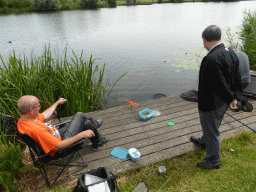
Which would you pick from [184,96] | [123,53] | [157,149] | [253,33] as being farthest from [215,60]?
[123,53]

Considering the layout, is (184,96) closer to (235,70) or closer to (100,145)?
(235,70)

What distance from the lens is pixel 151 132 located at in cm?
297

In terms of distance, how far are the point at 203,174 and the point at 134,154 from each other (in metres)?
0.96

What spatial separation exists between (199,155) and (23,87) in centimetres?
364

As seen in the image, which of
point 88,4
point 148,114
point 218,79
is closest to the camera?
point 218,79

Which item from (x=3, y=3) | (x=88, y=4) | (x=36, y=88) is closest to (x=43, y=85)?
(x=36, y=88)

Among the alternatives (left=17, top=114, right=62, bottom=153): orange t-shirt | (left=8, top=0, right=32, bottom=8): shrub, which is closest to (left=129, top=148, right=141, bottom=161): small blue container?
(left=17, top=114, right=62, bottom=153): orange t-shirt

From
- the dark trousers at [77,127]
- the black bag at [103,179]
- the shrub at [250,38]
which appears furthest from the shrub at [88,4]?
the black bag at [103,179]

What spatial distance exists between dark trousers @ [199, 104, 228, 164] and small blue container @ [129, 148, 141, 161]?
3.18 feet

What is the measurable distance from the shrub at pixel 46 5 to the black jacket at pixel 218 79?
33.7 metres

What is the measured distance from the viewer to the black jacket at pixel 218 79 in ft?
5.59

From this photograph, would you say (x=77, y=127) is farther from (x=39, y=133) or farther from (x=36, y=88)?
(x=36, y=88)

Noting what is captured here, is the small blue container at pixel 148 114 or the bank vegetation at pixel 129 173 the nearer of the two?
the bank vegetation at pixel 129 173

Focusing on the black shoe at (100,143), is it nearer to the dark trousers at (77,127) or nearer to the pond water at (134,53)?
the dark trousers at (77,127)
